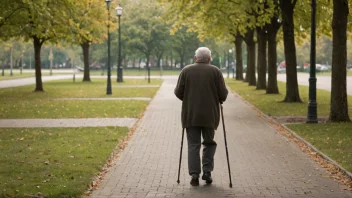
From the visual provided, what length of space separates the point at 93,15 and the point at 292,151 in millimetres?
33125

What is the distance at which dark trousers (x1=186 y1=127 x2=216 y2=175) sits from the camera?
27.1 feet

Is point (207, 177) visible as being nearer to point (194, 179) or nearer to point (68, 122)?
point (194, 179)

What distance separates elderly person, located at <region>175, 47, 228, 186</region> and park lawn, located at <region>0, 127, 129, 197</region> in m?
1.54

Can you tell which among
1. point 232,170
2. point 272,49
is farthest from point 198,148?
point 272,49

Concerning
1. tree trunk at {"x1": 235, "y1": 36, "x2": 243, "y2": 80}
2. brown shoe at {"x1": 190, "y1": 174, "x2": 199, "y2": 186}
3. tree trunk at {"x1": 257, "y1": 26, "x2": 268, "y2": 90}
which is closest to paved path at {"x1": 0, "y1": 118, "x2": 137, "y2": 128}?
brown shoe at {"x1": 190, "y1": 174, "x2": 199, "y2": 186}

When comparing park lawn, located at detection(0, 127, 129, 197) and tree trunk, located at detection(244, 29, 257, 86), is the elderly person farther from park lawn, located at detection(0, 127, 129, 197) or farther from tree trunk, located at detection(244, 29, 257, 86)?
tree trunk, located at detection(244, 29, 257, 86)

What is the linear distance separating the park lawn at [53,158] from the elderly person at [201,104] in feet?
5.07

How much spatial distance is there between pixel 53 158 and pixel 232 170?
122 inches

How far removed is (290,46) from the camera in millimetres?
24609

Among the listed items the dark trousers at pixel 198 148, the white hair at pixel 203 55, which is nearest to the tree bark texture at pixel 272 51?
the white hair at pixel 203 55

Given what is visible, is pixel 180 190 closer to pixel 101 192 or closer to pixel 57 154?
pixel 101 192

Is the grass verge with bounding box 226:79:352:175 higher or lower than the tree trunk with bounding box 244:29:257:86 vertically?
lower

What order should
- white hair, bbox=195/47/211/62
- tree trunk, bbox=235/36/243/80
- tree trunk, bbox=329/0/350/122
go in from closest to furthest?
white hair, bbox=195/47/211/62 < tree trunk, bbox=329/0/350/122 < tree trunk, bbox=235/36/243/80

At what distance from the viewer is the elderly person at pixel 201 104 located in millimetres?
8219
